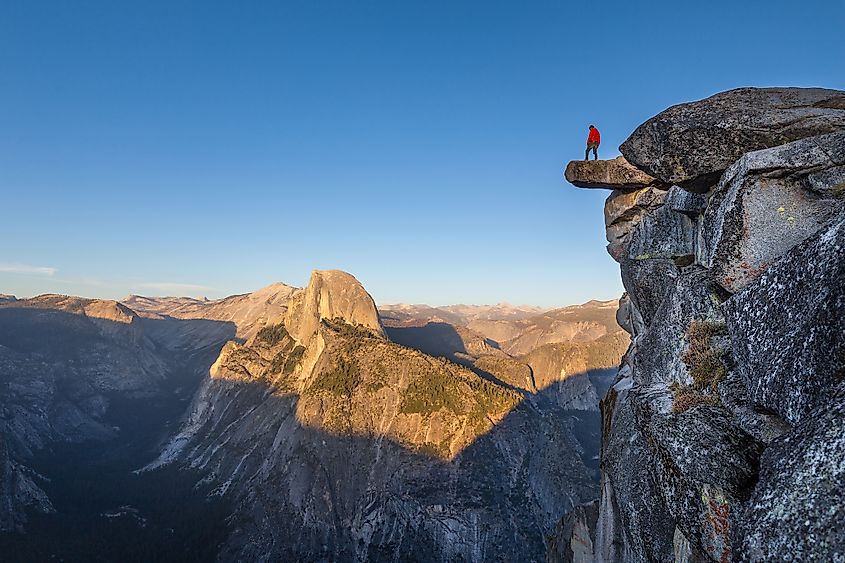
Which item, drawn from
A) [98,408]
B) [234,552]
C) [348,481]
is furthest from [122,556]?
[98,408]

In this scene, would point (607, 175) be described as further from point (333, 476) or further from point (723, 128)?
point (333, 476)

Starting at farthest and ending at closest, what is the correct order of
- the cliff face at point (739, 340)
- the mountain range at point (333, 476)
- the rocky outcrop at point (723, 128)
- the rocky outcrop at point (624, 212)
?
the mountain range at point (333, 476), the rocky outcrop at point (624, 212), the rocky outcrop at point (723, 128), the cliff face at point (739, 340)

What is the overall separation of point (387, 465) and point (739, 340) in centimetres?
9299

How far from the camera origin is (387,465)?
3765 inches

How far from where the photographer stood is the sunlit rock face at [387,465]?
85125mm

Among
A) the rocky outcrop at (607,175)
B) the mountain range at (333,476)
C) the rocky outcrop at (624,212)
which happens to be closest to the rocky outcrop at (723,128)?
the rocky outcrop at (624,212)

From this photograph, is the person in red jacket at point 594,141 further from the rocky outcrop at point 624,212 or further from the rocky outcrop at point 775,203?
the rocky outcrop at point 775,203

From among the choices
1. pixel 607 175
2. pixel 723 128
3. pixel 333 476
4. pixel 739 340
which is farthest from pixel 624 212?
pixel 333 476

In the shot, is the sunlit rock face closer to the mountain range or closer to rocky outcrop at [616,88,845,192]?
the mountain range

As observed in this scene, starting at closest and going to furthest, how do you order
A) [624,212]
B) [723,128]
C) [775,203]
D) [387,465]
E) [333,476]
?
[775,203], [723,128], [624,212], [387,465], [333,476]

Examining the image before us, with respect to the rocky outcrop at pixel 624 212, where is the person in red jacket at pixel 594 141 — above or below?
above

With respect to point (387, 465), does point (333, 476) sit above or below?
below

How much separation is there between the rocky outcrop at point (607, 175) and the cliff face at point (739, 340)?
134 centimetres

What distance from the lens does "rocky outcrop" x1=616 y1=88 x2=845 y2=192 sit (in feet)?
51.0
